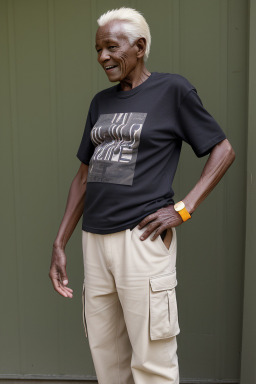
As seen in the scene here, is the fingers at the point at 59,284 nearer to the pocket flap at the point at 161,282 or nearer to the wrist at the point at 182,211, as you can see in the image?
the pocket flap at the point at 161,282

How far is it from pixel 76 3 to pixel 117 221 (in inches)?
Answer: 57.8

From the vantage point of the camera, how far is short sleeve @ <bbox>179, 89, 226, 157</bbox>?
6.51ft

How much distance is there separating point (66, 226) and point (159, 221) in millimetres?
540

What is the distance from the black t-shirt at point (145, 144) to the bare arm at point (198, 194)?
3 centimetres

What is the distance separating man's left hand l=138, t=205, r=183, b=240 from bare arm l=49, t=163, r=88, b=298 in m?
0.46

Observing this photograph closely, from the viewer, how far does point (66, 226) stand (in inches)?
91.5

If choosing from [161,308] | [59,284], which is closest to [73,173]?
[59,284]

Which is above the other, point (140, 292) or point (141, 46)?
point (141, 46)

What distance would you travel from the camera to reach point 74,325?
9.98ft

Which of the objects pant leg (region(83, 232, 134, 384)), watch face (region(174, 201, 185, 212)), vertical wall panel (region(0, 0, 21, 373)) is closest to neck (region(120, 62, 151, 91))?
watch face (region(174, 201, 185, 212))

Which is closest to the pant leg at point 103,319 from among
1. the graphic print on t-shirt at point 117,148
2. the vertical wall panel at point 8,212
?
the graphic print on t-shirt at point 117,148

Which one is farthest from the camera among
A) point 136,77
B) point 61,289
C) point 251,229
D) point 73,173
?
point 73,173

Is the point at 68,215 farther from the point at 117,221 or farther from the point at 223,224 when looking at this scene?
the point at 223,224

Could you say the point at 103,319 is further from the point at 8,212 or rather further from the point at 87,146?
the point at 8,212
